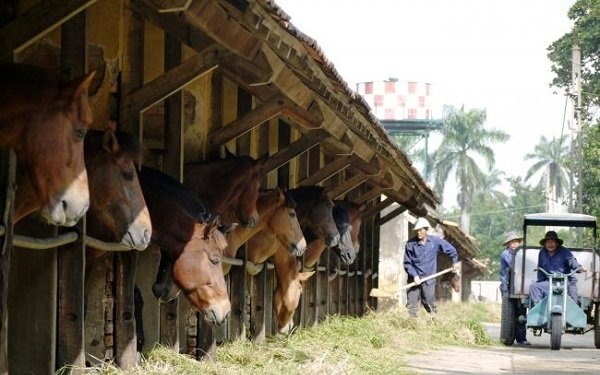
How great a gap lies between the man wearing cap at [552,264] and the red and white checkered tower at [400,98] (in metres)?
62.6

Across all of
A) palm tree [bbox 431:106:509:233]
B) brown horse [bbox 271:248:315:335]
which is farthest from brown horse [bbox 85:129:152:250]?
palm tree [bbox 431:106:509:233]

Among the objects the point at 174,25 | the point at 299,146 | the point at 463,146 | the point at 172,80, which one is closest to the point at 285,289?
the point at 299,146

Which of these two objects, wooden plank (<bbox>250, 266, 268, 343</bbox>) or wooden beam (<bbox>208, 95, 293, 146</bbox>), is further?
wooden plank (<bbox>250, 266, 268, 343</bbox>)

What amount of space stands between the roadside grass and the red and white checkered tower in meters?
62.2

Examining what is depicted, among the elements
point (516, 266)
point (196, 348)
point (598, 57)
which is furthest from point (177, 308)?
point (598, 57)

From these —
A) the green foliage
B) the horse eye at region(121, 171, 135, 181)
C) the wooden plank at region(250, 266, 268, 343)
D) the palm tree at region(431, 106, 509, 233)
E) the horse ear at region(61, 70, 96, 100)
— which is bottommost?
the wooden plank at region(250, 266, 268, 343)

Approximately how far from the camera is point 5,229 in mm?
6898

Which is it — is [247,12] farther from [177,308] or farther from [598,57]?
[598,57]

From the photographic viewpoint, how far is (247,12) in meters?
7.74

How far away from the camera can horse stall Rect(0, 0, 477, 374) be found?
7832 mm

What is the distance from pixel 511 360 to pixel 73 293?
27.1 feet

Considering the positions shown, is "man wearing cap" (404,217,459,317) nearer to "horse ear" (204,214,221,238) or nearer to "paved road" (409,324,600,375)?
"paved road" (409,324,600,375)

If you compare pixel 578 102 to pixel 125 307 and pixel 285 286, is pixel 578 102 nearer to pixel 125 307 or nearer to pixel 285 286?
pixel 285 286

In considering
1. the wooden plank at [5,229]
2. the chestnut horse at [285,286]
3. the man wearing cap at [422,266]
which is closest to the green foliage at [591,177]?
the man wearing cap at [422,266]
